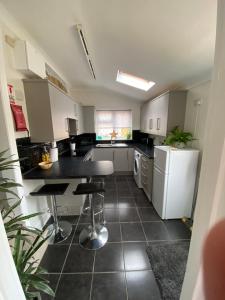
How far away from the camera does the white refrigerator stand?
6.53 feet

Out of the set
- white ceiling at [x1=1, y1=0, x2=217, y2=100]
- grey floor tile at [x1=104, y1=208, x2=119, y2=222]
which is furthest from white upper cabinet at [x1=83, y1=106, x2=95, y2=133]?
grey floor tile at [x1=104, y1=208, x2=119, y2=222]

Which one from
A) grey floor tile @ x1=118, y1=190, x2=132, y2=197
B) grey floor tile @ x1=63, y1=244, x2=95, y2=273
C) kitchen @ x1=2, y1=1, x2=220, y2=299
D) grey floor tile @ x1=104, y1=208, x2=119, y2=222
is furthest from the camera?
grey floor tile @ x1=118, y1=190, x2=132, y2=197

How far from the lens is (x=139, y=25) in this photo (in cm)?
130

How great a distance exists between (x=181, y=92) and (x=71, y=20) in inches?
73.7

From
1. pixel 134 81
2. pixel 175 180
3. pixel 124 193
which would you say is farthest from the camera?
pixel 134 81

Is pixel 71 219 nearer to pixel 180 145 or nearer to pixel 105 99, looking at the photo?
pixel 180 145

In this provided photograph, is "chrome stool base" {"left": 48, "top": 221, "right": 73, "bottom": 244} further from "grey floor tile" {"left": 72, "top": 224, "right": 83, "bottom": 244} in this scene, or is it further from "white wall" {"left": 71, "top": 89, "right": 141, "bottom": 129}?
"white wall" {"left": 71, "top": 89, "right": 141, "bottom": 129}

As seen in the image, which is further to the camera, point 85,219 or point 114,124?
point 114,124

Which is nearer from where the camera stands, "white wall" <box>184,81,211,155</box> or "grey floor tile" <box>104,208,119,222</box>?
"white wall" <box>184,81,211,155</box>

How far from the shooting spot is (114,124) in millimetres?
4438

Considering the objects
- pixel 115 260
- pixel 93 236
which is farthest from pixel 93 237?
pixel 115 260

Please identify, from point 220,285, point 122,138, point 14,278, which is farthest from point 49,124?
point 122,138

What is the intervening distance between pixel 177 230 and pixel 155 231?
0.33m

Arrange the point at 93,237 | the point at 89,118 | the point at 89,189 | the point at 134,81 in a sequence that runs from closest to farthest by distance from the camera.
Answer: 1. the point at 89,189
2. the point at 93,237
3. the point at 134,81
4. the point at 89,118
